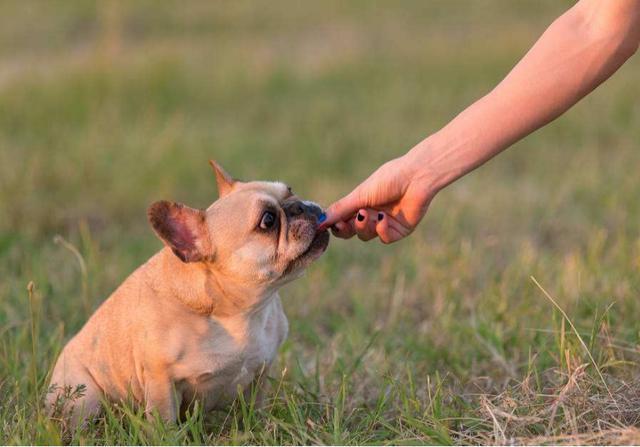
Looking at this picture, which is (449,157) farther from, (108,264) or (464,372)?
(108,264)

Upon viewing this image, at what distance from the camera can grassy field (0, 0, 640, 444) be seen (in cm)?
348

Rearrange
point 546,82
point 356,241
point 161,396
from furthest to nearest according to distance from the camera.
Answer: point 356,241 → point 161,396 → point 546,82

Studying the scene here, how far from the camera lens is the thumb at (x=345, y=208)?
3.61m

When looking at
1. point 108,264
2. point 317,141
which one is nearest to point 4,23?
point 317,141

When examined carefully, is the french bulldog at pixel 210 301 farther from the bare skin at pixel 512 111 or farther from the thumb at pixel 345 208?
the bare skin at pixel 512 111

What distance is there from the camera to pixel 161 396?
3.49 meters

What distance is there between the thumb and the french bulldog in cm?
Result: 5

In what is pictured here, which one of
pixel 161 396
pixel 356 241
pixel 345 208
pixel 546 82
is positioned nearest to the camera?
pixel 546 82

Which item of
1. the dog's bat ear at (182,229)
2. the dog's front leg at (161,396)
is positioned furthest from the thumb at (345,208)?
the dog's front leg at (161,396)

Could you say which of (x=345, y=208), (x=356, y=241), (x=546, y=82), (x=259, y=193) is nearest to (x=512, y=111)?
(x=546, y=82)

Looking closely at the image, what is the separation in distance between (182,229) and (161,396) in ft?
1.93

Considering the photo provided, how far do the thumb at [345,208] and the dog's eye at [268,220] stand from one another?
0.65ft

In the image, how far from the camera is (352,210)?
143 inches

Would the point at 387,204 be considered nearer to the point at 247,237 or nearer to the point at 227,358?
the point at 247,237
